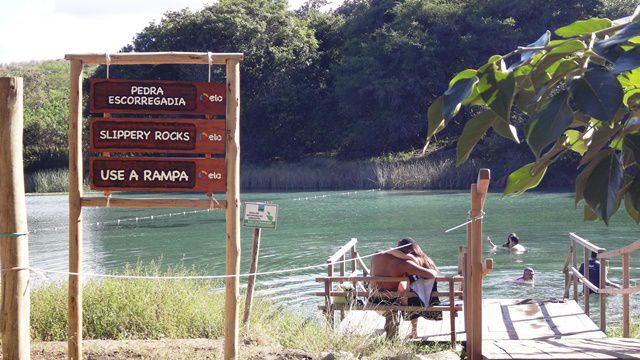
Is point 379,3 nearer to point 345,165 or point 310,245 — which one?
point 345,165

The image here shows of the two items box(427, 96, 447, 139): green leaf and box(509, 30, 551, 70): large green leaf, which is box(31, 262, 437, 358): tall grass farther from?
box(427, 96, 447, 139): green leaf

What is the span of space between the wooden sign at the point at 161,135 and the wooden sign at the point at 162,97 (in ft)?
0.27

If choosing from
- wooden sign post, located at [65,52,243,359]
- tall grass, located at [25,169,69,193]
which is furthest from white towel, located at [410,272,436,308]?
tall grass, located at [25,169,69,193]

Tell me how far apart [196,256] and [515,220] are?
11.3 metres

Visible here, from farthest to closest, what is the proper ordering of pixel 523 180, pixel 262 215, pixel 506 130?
pixel 262 215 < pixel 523 180 < pixel 506 130

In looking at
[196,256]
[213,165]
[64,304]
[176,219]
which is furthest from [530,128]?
[176,219]

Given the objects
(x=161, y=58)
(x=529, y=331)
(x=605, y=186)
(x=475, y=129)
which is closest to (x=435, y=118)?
(x=475, y=129)

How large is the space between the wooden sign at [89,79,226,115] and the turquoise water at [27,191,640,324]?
7692 millimetres

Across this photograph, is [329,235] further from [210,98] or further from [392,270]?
[210,98]

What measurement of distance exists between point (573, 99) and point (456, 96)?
0.25 metres

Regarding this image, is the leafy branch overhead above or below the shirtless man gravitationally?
above

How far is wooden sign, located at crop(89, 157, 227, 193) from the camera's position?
5.74 metres

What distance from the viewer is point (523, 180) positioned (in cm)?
243

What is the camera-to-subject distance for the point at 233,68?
575 cm
